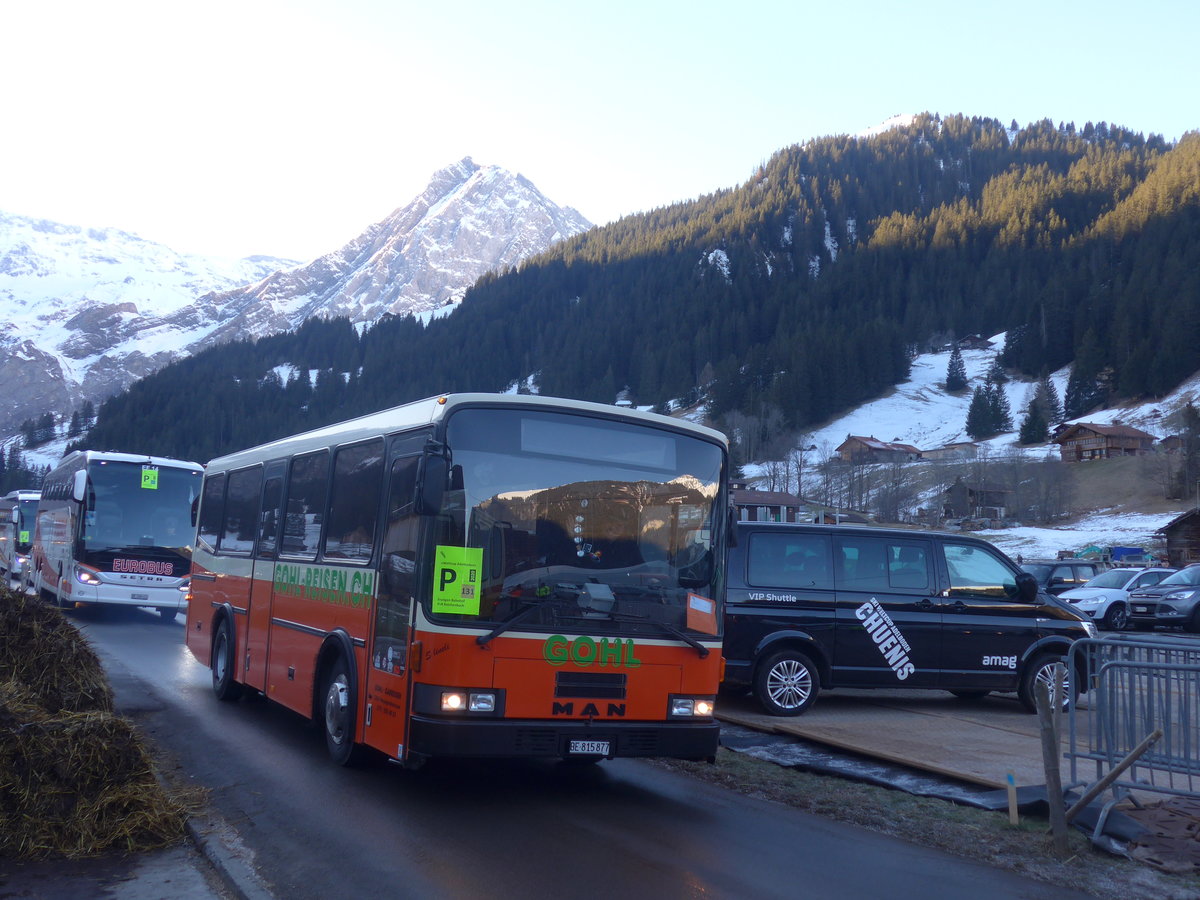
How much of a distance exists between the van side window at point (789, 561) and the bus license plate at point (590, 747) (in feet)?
17.0

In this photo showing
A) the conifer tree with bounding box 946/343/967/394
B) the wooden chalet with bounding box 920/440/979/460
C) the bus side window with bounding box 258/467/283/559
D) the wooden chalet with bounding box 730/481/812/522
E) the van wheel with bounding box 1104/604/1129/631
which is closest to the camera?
the bus side window with bounding box 258/467/283/559

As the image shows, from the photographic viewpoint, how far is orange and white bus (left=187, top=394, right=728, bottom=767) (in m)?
6.73

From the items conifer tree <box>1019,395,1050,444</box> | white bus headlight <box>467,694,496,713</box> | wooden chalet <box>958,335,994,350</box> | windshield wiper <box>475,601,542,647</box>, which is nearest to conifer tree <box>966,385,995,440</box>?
conifer tree <box>1019,395,1050,444</box>

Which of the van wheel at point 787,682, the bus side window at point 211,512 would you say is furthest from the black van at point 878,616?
the bus side window at point 211,512

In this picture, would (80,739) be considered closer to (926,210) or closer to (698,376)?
(698,376)

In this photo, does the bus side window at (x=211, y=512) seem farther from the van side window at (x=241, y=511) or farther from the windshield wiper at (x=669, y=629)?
the windshield wiper at (x=669, y=629)

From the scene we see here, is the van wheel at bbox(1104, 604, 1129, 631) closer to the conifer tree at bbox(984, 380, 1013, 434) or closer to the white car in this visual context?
the white car

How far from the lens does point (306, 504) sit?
955cm

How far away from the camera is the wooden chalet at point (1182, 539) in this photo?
161 feet

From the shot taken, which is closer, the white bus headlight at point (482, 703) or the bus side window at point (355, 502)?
the white bus headlight at point (482, 703)

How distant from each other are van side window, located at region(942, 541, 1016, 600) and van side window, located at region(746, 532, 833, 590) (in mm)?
1539

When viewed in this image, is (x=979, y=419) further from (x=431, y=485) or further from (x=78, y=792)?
(x=78, y=792)

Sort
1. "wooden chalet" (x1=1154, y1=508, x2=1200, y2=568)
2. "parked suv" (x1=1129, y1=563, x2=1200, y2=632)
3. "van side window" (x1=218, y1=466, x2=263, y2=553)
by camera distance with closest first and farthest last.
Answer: "van side window" (x1=218, y1=466, x2=263, y2=553) → "parked suv" (x1=1129, y1=563, x2=1200, y2=632) → "wooden chalet" (x1=1154, y1=508, x2=1200, y2=568)

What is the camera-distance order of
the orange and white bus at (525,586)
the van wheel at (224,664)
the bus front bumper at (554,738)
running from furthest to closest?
the van wheel at (224,664) → the orange and white bus at (525,586) → the bus front bumper at (554,738)
